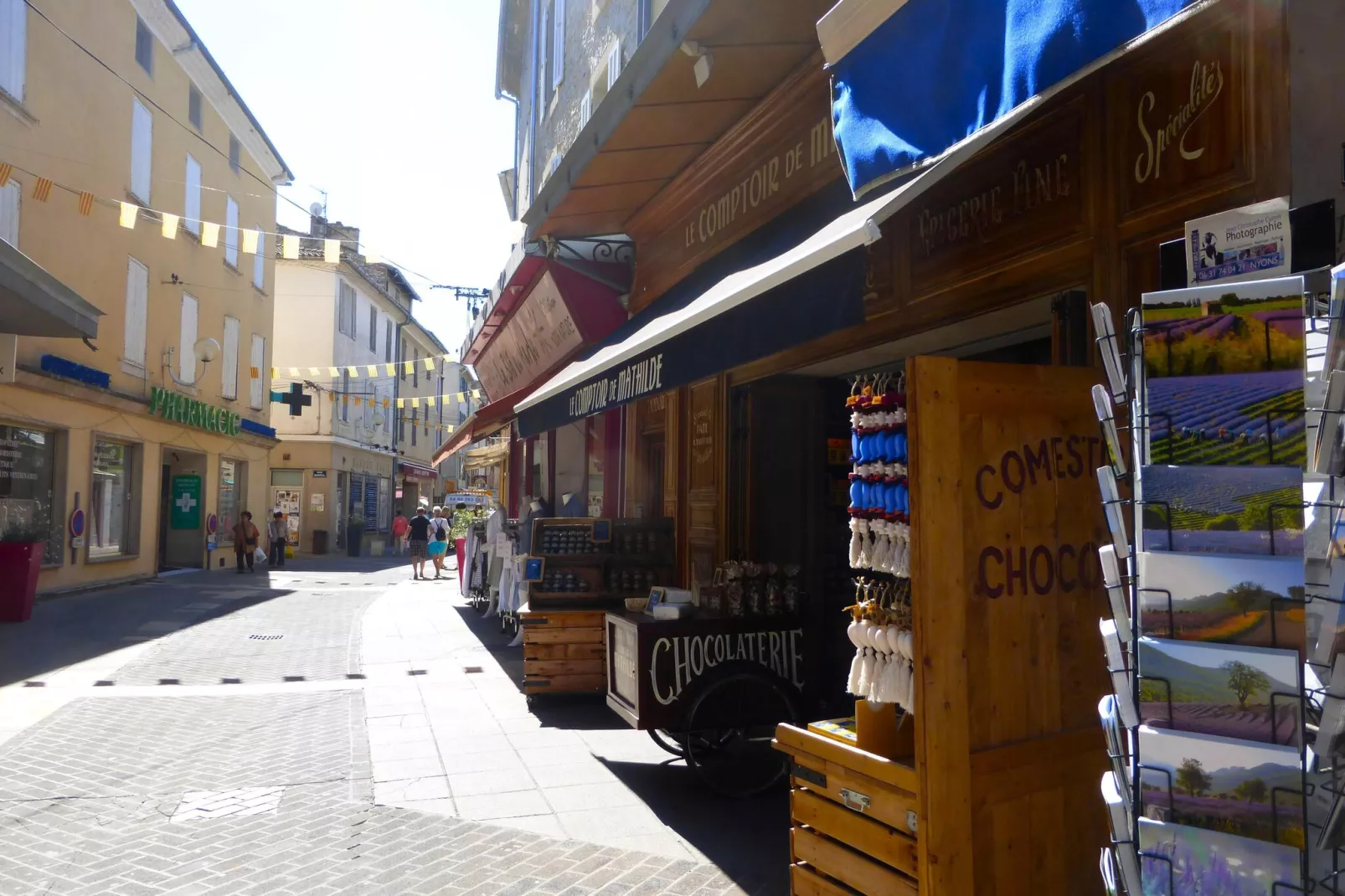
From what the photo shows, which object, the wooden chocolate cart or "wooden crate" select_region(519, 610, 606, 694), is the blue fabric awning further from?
"wooden crate" select_region(519, 610, 606, 694)

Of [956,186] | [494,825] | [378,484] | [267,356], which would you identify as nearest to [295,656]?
[494,825]

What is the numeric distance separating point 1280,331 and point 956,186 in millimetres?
2352

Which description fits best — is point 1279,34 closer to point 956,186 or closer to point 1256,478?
point 956,186

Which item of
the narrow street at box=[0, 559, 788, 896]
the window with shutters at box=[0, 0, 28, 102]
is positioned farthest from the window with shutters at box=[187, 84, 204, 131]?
the narrow street at box=[0, 559, 788, 896]

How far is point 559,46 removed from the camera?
16.6 metres

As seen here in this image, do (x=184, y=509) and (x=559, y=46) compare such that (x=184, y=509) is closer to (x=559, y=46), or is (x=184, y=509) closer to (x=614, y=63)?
(x=559, y=46)

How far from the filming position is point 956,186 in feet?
13.6

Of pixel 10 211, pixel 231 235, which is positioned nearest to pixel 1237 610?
pixel 10 211

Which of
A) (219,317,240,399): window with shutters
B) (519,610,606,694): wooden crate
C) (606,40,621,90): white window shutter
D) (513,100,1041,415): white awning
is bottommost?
(519,610,606,694): wooden crate

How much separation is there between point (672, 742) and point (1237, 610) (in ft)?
15.3

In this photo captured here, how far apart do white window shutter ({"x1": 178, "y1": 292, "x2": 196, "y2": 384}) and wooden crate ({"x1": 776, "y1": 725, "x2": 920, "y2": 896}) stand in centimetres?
2020

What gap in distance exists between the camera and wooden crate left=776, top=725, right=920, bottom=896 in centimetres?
302

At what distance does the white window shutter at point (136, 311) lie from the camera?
1778 cm

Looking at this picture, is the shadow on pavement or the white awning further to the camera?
the shadow on pavement
